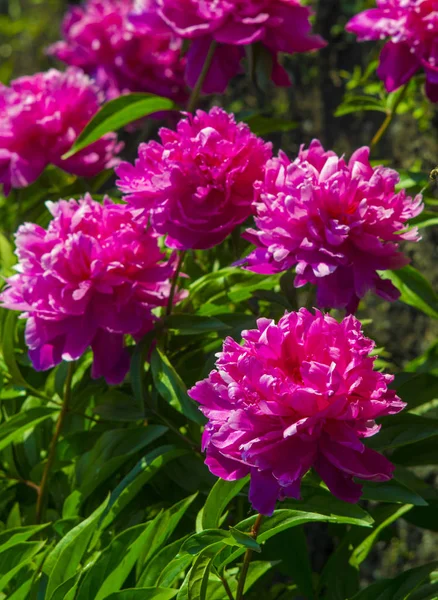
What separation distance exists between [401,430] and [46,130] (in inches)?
26.7

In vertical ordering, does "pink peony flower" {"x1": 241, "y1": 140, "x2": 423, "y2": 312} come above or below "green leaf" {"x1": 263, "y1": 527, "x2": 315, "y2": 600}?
above

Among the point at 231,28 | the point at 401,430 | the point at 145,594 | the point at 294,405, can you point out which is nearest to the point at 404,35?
the point at 231,28

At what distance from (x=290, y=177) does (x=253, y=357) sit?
0.24 m

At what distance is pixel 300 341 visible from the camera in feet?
2.42

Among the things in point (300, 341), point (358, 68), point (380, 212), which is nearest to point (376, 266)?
point (380, 212)

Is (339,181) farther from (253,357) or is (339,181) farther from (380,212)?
(253,357)

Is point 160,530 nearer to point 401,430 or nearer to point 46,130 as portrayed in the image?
point 401,430

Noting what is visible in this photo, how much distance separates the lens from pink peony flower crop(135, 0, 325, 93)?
1159mm

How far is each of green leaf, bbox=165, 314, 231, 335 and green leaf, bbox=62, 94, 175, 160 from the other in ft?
1.00

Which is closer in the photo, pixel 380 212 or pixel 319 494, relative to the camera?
pixel 380 212

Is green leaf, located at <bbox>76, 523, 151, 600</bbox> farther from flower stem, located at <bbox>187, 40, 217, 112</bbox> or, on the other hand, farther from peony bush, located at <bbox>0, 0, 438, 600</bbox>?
flower stem, located at <bbox>187, 40, 217, 112</bbox>

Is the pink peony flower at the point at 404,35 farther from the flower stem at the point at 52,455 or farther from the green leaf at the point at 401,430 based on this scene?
the flower stem at the point at 52,455

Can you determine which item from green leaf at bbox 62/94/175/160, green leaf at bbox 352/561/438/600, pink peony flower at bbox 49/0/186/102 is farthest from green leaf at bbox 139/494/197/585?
pink peony flower at bbox 49/0/186/102

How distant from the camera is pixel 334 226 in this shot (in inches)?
34.2
